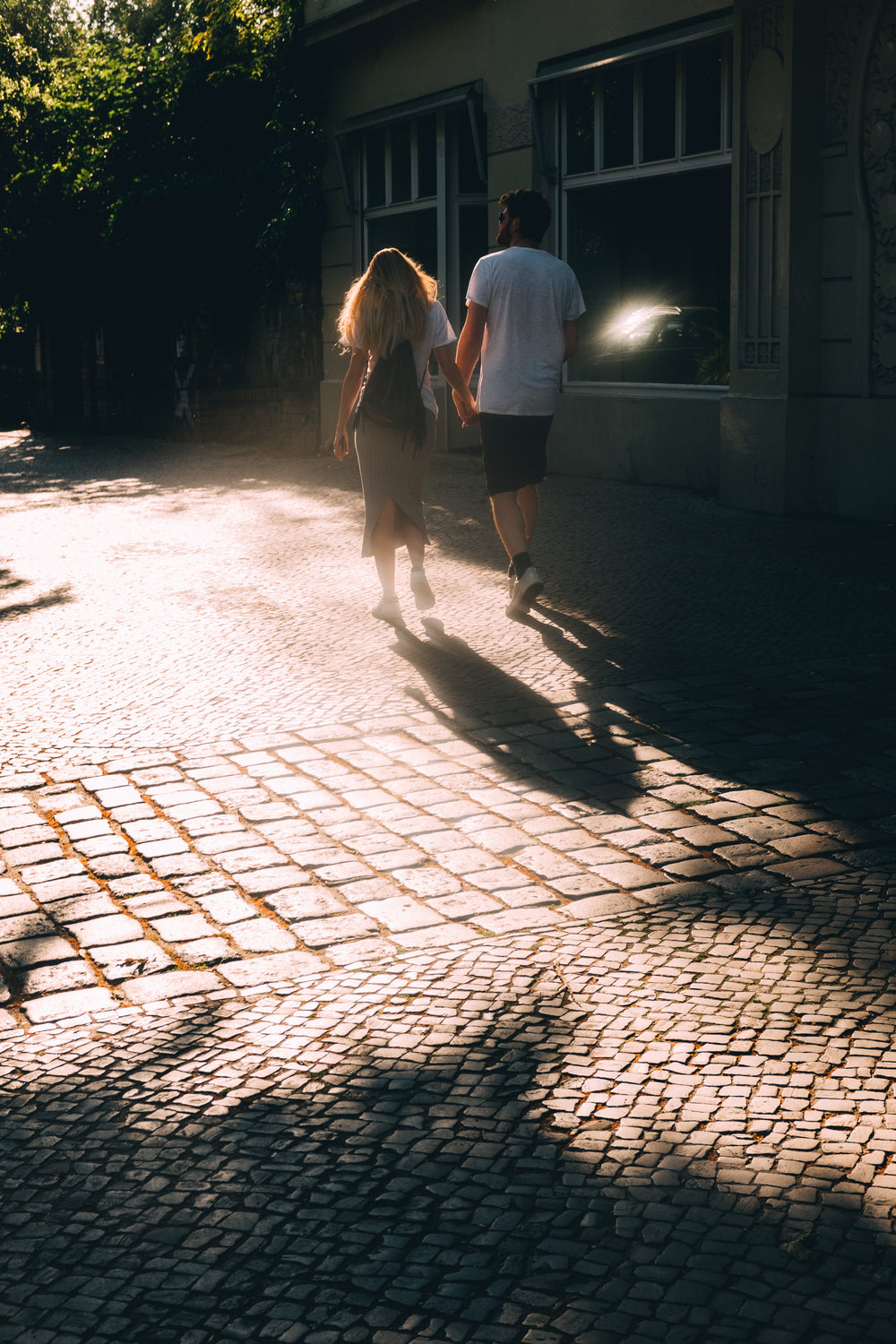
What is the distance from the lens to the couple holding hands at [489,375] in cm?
727

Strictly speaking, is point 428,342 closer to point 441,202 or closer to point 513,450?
point 513,450

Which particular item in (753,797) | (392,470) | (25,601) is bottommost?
(753,797)

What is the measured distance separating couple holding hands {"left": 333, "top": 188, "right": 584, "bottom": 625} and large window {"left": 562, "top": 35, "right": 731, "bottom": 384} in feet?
13.5

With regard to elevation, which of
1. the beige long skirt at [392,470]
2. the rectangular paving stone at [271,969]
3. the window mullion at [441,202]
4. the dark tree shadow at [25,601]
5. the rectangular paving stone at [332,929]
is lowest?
the rectangular paving stone at [271,969]

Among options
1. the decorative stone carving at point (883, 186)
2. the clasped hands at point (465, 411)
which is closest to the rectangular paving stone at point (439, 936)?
the clasped hands at point (465, 411)

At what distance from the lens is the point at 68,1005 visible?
11.3ft

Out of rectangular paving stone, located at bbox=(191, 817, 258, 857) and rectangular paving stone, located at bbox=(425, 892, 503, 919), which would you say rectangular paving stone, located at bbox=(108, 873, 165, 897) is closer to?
rectangular paving stone, located at bbox=(191, 817, 258, 857)

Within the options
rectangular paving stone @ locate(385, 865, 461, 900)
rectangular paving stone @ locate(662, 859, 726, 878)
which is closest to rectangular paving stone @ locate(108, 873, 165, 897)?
rectangular paving stone @ locate(385, 865, 461, 900)

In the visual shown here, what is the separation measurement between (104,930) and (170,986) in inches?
16.1

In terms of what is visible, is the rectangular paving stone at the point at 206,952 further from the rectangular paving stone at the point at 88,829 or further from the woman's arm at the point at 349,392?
the woman's arm at the point at 349,392

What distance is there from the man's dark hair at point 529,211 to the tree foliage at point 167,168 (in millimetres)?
10135

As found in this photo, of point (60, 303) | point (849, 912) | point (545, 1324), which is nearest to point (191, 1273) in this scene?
point (545, 1324)

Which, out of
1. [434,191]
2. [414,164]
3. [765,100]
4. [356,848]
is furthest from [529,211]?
[414,164]

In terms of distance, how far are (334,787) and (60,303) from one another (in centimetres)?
1997
